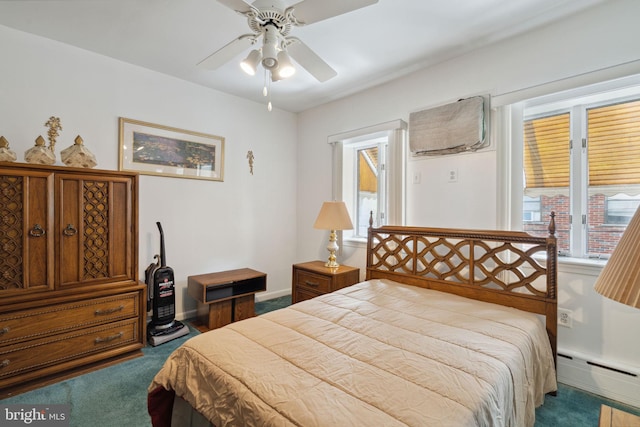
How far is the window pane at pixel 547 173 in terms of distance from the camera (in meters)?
2.17

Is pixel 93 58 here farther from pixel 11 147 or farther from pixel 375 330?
pixel 375 330

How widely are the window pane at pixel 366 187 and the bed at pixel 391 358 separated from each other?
1.35m

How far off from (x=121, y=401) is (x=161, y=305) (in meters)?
0.90

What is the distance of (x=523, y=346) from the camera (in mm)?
1423

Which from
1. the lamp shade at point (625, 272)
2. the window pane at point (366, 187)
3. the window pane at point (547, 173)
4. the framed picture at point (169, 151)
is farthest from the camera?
the window pane at point (366, 187)

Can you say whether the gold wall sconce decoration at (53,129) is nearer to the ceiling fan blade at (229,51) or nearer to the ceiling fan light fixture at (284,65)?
the ceiling fan blade at (229,51)

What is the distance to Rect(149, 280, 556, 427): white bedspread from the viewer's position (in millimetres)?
938

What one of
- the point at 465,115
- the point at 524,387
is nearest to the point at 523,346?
the point at 524,387

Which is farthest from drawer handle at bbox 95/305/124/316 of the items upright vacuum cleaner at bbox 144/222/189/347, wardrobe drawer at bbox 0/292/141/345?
upright vacuum cleaner at bbox 144/222/189/347

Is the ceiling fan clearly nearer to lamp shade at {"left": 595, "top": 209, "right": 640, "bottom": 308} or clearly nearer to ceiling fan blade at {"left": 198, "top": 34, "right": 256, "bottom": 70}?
ceiling fan blade at {"left": 198, "top": 34, "right": 256, "bottom": 70}

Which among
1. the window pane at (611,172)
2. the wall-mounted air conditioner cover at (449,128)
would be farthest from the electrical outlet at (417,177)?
the window pane at (611,172)

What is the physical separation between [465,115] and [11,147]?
3.73m

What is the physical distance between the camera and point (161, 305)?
2.63 meters

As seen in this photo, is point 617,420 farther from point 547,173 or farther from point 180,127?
point 180,127
